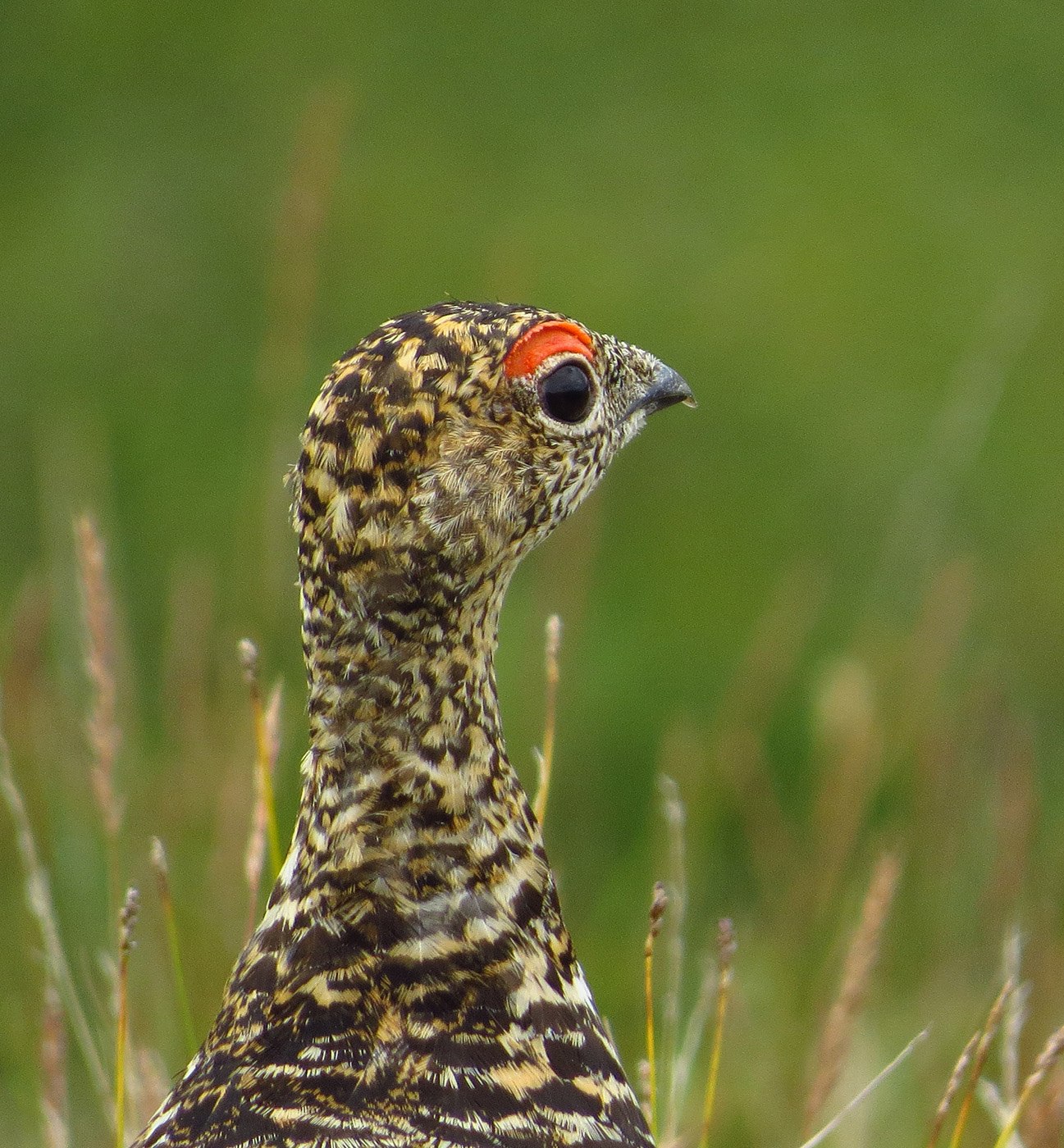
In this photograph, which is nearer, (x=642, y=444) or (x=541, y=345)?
(x=541, y=345)

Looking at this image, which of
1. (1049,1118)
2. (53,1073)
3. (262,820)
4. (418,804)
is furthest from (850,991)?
(53,1073)

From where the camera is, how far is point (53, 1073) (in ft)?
12.4

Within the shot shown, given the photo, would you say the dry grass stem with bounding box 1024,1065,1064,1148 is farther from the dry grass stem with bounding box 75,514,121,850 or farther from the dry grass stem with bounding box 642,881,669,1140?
the dry grass stem with bounding box 75,514,121,850

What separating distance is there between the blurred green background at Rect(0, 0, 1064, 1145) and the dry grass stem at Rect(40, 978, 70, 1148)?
278 millimetres

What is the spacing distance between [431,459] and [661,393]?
2.54 feet

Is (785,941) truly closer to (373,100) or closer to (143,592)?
(143,592)

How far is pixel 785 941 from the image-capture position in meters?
5.71

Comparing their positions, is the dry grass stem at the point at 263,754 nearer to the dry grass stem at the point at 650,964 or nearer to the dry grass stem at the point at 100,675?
the dry grass stem at the point at 100,675

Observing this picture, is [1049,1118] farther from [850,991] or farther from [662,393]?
[662,393]

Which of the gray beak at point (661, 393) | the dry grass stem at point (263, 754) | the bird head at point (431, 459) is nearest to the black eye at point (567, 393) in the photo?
the bird head at point (431, 459)

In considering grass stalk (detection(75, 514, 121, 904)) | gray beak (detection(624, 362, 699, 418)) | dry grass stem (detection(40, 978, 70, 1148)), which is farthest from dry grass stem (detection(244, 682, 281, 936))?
gray beak (detection(624, 362, 699, 418))

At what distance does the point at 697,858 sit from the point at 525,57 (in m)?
6.93

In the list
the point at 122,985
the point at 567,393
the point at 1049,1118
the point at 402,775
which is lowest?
the point at 1049,1118

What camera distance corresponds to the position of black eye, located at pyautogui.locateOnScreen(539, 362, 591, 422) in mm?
3381
